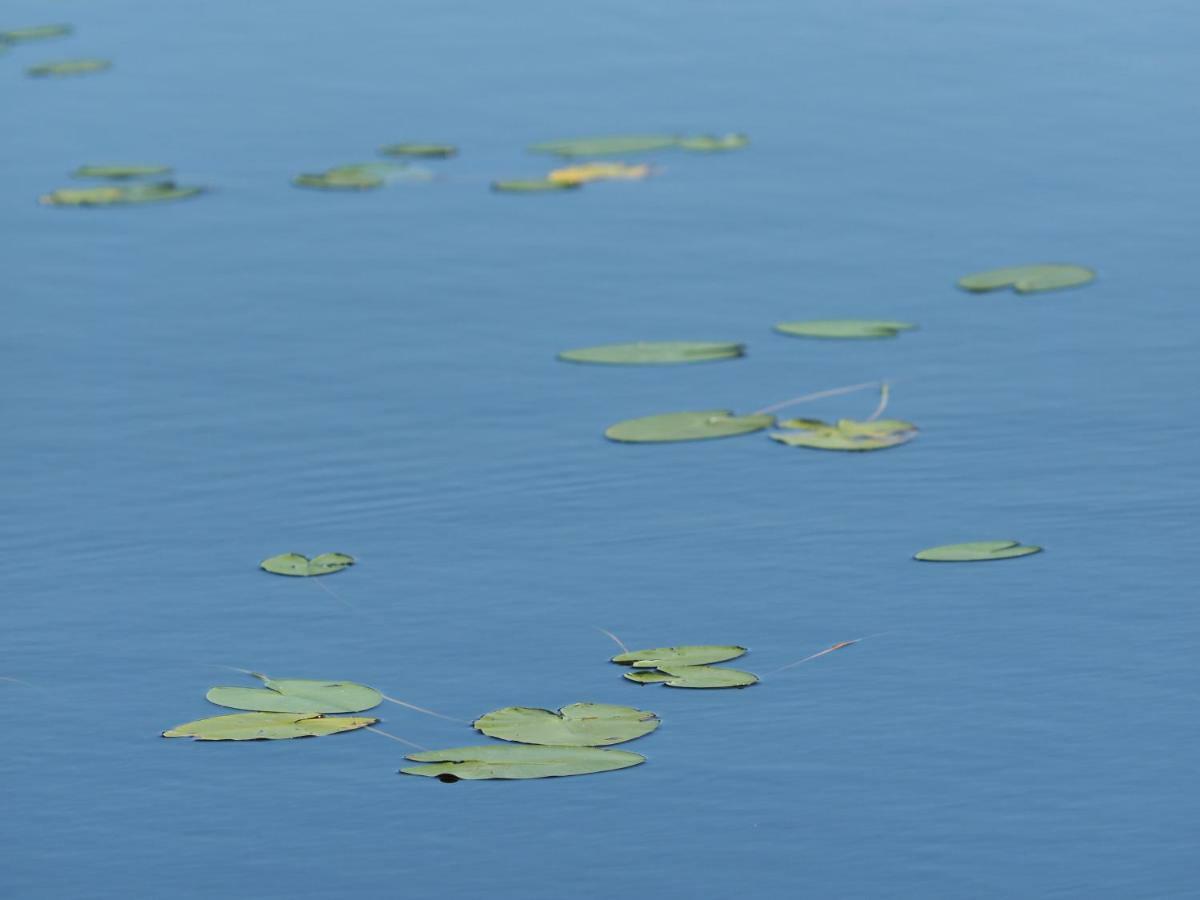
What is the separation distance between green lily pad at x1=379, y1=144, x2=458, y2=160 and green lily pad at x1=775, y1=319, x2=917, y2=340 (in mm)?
1861

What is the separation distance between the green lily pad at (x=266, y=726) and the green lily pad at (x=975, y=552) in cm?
105

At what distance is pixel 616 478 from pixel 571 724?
1.04 metres

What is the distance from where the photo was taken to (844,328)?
470cm

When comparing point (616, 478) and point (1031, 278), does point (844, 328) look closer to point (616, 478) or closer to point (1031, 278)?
point (1031, 278)

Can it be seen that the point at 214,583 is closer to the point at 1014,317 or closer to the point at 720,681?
the point at 720,681

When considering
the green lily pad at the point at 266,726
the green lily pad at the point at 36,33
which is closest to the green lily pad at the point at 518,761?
the green lily pad at the point at 266,726

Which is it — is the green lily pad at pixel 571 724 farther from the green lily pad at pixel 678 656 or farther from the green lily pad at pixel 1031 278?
the green lily pad at pixel 1031 278

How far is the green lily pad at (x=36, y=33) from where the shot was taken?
816 cm

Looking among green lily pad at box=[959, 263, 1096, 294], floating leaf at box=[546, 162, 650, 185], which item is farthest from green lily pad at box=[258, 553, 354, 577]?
floating leaf at box=[546, 162, 650, 185]

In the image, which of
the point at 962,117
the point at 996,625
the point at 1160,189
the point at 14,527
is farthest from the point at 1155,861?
the point at 962,117

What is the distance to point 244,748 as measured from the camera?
301cm

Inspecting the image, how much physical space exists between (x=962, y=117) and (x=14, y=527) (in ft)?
11.8

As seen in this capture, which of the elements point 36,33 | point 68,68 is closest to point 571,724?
point 68,68

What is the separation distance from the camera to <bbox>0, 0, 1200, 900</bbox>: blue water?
278 cm
